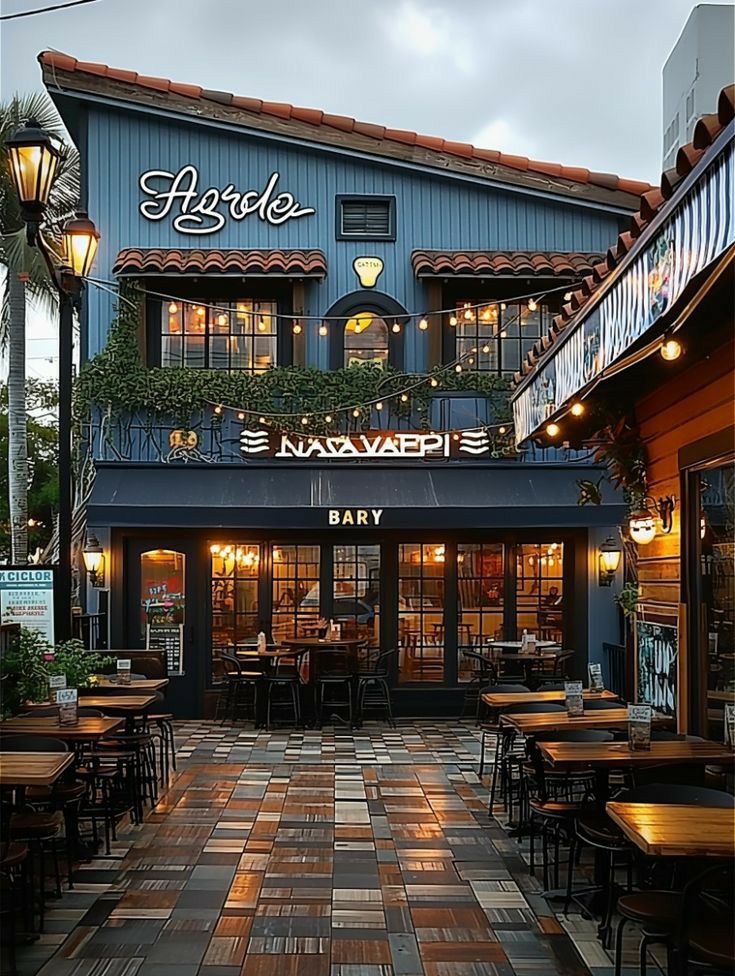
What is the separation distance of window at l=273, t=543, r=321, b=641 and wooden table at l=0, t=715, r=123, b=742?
671 cm

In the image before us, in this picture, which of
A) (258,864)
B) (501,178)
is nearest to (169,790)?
(258,864)

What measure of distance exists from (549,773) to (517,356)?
8.50 metres

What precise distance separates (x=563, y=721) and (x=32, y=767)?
12.1 feet

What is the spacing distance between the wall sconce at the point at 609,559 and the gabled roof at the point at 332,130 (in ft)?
16.4

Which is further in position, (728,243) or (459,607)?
(459,607)

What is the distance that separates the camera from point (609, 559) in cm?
1346

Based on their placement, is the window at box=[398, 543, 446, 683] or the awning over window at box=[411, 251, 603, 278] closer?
the window at box=[398, 543, 446, 683]

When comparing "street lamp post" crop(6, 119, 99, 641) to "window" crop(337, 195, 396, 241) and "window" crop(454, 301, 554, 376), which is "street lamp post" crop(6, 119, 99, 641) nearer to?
"window" crop(337, 195, 396, 241)

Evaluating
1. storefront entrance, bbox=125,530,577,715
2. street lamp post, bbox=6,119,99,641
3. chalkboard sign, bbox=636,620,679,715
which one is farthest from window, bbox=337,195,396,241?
chalkboard sign, bbox=636,620,679,715

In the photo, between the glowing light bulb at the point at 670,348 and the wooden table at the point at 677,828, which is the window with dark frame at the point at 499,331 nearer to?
the glowing light bulb at the point at 670,348

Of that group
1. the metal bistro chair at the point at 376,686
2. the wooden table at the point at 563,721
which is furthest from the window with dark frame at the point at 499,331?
the wooden table at the point at 563,721

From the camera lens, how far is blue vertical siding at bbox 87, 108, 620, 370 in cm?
1477

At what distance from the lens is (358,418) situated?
14.3 m

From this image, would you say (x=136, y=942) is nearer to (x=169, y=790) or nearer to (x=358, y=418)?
(x=169, y=790)
